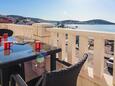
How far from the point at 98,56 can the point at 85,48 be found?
288mm

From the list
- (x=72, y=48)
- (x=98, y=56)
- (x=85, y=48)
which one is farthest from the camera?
(x=72, y=48)

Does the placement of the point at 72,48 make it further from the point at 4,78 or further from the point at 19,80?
the point at 19,80

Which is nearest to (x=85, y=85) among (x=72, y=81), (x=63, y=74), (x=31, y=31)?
(x=72, y=81)

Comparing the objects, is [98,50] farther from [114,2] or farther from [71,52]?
[114,2]


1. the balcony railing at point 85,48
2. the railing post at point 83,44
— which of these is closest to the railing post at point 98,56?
the balcony railing at point 85,48

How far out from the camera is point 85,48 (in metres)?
2.59

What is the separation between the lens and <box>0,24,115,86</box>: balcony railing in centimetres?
233

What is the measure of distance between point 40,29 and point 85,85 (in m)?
1.53

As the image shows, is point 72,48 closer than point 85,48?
No

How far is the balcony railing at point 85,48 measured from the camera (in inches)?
91.6

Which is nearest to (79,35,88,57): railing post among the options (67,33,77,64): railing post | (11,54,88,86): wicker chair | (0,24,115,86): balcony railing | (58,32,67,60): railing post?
(0,24,115,86): balcony railing

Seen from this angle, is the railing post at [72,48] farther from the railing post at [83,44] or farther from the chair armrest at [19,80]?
the chair armrest at [19,80]

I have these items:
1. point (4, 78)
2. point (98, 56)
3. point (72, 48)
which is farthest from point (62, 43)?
point (4, 78)

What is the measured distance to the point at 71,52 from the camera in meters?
2.93
